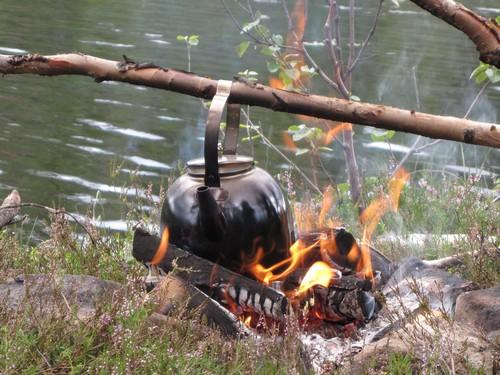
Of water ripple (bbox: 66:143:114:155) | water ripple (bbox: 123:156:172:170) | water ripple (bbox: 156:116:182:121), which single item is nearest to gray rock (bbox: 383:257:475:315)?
water ripple (bbox: 123:156:172:170)

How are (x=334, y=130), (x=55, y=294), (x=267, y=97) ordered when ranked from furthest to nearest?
(x=334, y=130)
(x=267, y=97)
(x=55, y=294)

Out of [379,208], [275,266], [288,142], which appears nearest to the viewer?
[275,266]

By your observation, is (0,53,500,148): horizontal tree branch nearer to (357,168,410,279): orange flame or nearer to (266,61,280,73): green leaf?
(357,168,410,279): orange flame

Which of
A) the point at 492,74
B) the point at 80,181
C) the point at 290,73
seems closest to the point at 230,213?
the point at 492,74

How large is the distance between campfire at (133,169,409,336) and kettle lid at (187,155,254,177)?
0.31 meters

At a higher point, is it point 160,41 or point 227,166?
point 227,166

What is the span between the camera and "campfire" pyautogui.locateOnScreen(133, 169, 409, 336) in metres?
4.39

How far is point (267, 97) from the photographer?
4.16m

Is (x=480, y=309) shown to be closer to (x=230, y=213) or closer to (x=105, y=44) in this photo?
(x=230, y=213)

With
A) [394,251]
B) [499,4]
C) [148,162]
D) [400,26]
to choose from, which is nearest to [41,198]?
[148,162]

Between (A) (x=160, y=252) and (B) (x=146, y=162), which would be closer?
(A) (x=160, y=252)

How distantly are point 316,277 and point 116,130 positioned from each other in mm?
7800

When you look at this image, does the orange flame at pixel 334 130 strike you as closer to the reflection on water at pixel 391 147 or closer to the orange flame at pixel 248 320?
the orange flame at pixel 248 320

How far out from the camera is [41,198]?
9.12 m
